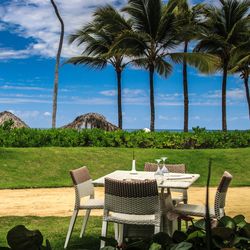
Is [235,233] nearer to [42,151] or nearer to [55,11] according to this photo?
[42,151]

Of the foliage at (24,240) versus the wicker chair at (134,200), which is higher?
the foliage at (24,240)

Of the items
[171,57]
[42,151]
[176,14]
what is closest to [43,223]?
[42,151]

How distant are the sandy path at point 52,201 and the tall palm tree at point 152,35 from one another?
1255 centimetres

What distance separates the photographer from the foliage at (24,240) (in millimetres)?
1035

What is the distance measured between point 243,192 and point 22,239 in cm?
1161

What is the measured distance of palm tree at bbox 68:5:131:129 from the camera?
84.7ft

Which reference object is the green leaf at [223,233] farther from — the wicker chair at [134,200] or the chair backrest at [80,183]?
the chair backrest at [80,183]

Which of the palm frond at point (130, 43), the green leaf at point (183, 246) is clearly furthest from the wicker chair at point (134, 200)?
the palm frond at point (130, 43)

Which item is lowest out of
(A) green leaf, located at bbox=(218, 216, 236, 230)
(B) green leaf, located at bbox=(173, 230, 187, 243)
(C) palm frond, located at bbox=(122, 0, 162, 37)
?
(B) green leaf, located at bbox=(173, 230, 187, 243)

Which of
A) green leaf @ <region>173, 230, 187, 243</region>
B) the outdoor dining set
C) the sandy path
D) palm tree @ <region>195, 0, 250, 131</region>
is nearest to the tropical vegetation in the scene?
palm tree @ <region>195, 0, 250, 131</region>

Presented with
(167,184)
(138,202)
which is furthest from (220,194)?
(138,202)

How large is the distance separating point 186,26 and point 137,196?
20617 mm

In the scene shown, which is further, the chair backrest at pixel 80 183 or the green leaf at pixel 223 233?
the chair backrest at pixel 80 183

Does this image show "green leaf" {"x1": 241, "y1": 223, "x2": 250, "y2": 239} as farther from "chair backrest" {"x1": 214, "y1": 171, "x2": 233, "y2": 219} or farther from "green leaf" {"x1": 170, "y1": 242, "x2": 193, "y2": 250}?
"chair backrest" {"x1": 214, "y1": 171, "x2": 233, "y2": 219}
